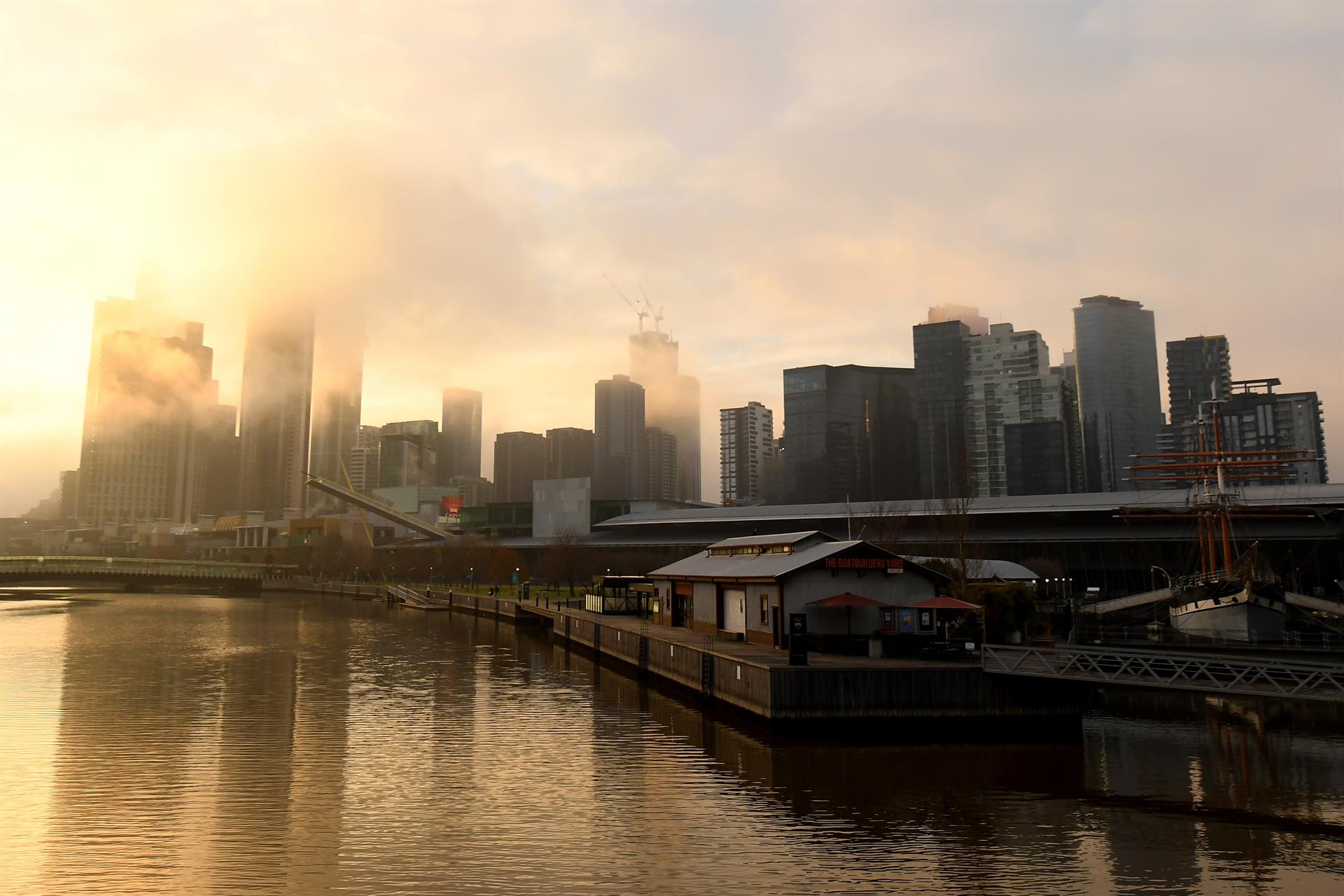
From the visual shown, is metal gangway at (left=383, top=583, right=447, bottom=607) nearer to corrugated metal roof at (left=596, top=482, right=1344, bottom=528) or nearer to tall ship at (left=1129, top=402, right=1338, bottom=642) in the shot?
corrugated metal roof at (left=596, top=482, right=1344, bottom=528)

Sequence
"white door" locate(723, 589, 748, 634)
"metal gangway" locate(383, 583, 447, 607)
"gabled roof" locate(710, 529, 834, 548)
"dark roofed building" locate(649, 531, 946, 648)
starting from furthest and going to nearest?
"metal gangway" locate(383, 583, 447, 607)
"gabled roof" locate(710, 529, 834, 548)
"white door" locate(723, 589, 748, 634)
"dark roofed building" locate(649, 531, 946, 648)

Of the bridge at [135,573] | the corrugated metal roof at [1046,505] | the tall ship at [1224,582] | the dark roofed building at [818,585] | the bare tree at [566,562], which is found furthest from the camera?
the bridge at [135,573]

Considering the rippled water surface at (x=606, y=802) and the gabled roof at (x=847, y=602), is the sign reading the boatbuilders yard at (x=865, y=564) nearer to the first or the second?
the gabled roof at (x=847, y=602)

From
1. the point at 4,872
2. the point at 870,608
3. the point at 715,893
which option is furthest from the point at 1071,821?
the point at 4,872

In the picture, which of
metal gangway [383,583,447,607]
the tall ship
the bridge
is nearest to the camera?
the tall ship

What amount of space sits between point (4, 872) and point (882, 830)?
19249mm

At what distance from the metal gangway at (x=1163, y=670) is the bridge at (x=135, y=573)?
150m

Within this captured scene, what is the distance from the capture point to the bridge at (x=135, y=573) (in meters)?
146

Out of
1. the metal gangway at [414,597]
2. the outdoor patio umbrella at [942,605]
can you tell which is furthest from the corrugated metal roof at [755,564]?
the metal gangway at [414,597]

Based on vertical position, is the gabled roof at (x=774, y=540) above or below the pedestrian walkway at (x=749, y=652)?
above

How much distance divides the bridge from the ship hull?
144 metres

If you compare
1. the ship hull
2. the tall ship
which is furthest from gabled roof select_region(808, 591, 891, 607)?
the tall ship

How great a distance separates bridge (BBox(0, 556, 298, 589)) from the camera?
5733 inches

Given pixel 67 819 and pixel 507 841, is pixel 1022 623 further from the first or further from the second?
pixel 67 819
